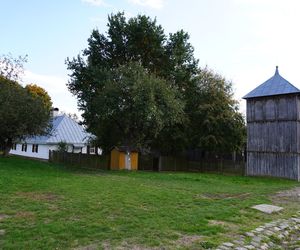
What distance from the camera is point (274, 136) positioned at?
1022 inches

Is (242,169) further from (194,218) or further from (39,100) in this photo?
(194,218)

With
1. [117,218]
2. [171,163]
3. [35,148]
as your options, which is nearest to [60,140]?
[35,148]

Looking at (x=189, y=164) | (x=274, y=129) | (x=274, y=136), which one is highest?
(x=274, y=129)

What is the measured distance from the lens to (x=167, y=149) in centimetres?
3278

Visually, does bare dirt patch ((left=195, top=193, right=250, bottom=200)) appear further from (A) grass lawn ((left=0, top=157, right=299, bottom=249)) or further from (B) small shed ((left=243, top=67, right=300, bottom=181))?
(B) small shed ((left=243, top=67, right=300, bottom=181))

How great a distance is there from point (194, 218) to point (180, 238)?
185 cm

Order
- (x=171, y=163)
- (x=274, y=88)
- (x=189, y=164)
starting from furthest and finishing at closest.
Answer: (x=189, y=164) < (x=171, y=163) < (x=274, y=88)

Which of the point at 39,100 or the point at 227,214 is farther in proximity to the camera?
the point at 39,100

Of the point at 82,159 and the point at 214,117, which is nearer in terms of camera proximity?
the point at 214,117

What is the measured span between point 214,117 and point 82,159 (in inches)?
529

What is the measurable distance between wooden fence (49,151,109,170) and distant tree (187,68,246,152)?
8.23 metres

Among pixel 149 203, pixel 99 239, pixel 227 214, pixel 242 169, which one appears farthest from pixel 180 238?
pixel 242 169

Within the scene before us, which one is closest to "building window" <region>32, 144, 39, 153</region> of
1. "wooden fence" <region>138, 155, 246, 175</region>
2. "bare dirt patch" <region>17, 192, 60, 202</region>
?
"wooden fence" <region>138, 155, 246, 175</region>

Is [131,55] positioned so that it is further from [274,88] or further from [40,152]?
[40,152]
